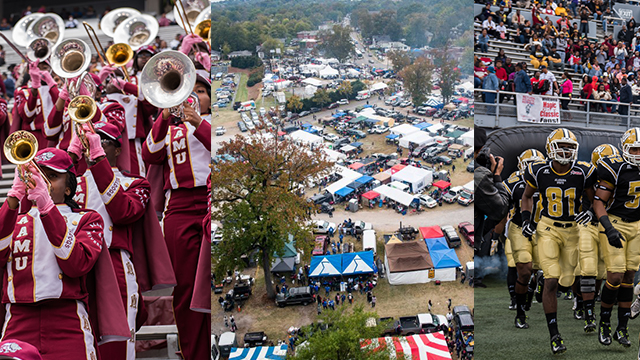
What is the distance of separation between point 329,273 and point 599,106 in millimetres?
2524

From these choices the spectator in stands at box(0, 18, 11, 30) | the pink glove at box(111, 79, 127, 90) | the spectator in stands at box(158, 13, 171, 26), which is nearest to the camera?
the pink glove at box(111, 79, 127, 90)

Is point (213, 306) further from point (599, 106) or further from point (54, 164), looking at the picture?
point (599, 106)

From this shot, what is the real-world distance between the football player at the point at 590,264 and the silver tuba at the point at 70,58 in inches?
170

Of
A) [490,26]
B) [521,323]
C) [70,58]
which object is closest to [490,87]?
[490,26]

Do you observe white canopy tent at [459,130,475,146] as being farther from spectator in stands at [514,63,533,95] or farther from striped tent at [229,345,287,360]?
striped tent at [229,345,287,360]

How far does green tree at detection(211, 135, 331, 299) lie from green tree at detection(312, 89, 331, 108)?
39cm

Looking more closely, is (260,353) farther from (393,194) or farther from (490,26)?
(490,26)

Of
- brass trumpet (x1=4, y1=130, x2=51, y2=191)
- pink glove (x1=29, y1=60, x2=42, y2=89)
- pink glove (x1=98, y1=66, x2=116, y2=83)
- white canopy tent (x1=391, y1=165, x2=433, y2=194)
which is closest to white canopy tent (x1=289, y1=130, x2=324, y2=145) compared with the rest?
white canopy tent (x1=391, y1=165, x2=433, y2=194)

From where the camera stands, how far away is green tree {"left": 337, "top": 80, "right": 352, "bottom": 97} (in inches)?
163

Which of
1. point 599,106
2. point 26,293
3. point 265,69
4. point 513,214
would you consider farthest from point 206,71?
point 599,106

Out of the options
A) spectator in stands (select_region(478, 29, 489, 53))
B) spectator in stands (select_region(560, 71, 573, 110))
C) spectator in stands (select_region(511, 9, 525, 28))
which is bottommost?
spectator in stands (select_region(560, 71, 573, 110))

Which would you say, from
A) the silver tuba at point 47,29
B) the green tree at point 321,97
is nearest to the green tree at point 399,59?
the green tree at point 321,97

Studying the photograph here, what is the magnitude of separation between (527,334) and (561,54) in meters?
2.24

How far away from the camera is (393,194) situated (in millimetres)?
4012
